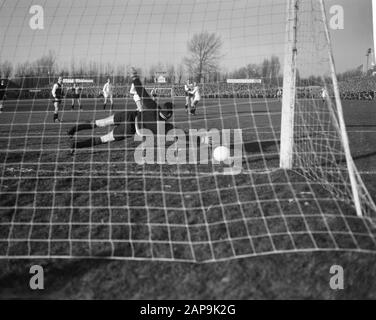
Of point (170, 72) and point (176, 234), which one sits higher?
point (170, 72)

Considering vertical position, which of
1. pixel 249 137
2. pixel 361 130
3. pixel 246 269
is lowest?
pixel 246 269

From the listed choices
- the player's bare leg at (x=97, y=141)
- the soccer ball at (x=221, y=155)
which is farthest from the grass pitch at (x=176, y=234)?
the player's bare leg at (x=97, y=141)

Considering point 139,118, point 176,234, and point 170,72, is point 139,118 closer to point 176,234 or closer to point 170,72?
point 170,72

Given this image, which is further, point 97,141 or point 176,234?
point 97,141

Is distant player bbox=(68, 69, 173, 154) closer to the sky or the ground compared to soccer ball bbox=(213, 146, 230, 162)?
closer to the sky

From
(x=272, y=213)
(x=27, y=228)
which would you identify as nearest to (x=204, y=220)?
(x=272, y=213)

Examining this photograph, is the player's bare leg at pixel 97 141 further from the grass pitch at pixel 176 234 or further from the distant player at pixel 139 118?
the grass pitch at pixel 176 234

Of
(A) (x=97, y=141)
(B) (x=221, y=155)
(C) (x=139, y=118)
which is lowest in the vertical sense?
(B) (x=221, y=155)

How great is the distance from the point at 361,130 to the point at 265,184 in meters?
8.19

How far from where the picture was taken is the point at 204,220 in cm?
437

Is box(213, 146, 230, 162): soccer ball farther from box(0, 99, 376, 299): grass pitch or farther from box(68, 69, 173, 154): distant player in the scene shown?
box(68, 69, 173, 154): distant player

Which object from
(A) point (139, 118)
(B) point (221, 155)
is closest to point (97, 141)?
(A) point (139, 118)

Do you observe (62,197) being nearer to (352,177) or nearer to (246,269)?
(246,269)

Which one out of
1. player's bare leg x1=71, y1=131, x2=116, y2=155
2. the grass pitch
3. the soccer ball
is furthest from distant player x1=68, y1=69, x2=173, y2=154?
the soccer ball
